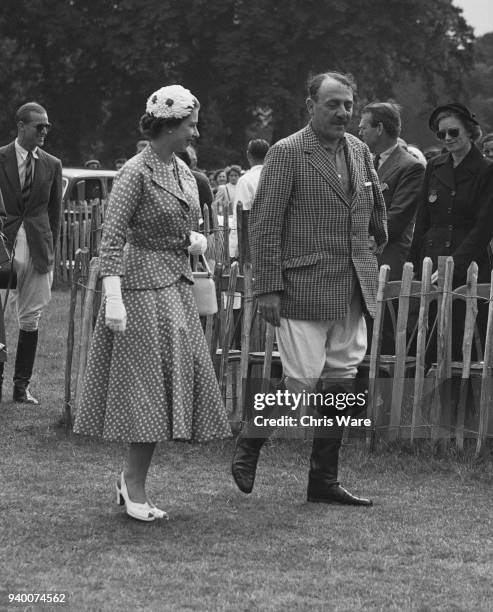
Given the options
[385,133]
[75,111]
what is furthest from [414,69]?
[385,133]

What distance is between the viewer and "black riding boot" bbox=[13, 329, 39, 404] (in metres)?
9.88

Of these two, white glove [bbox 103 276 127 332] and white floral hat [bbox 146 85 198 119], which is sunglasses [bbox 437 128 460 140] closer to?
white floral hat [bbox 146 85 198 119]

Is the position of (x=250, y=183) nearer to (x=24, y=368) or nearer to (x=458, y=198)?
(x=24, y=368)

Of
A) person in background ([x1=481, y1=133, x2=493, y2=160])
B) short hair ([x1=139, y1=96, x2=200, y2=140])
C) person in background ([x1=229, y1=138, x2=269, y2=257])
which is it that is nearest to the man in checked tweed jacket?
short hair ([x1=139, y1=96, x2=200, y2=140])

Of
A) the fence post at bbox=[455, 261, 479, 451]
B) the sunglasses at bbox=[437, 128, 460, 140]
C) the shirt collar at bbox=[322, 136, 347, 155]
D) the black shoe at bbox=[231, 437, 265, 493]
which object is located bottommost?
the black shoe at bbox=[231, 437, 265, 493]

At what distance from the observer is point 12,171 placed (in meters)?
9.80

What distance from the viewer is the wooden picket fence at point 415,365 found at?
7.79 metres

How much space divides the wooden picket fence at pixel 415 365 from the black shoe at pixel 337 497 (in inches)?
51.0

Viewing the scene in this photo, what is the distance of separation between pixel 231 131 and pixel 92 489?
33411mm

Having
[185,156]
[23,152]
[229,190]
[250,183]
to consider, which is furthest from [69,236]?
[23,152]

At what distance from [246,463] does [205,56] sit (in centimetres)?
3388

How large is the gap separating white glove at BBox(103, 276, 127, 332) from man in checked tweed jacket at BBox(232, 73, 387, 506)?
80cm

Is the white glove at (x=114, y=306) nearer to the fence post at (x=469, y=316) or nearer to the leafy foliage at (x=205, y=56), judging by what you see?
the fence post at (x=469, y=316)

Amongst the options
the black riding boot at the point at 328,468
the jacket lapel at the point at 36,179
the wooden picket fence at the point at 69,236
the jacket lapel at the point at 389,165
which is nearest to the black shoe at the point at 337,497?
the black riding boot at the point at 328,468
